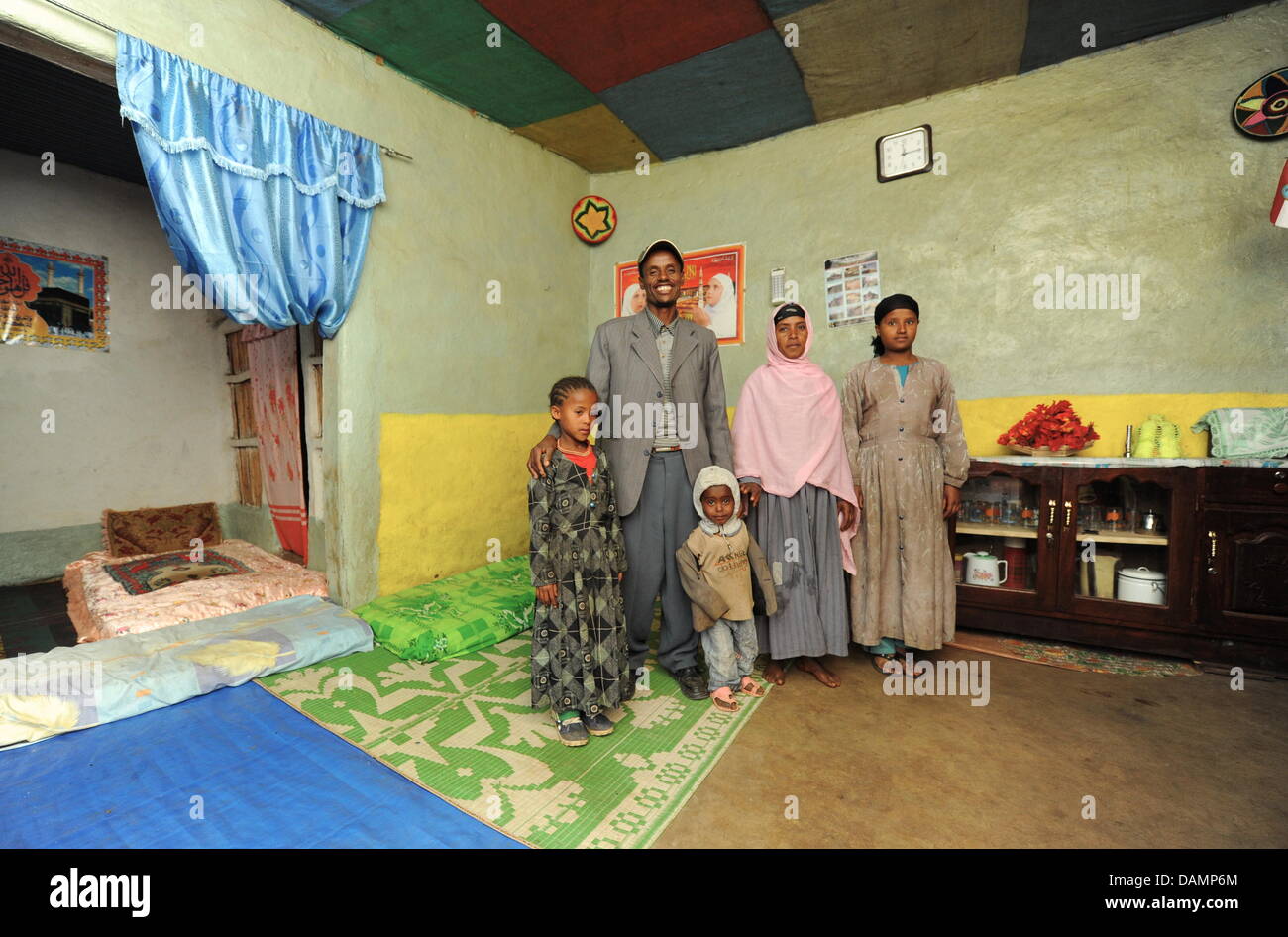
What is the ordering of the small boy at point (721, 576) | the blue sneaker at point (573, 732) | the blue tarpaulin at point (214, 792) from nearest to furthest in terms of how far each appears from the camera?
1. the blue tarpaulin at point (214, 792)
2. the blue sneaker at point (573, 732)
3. the small boy at point (721, 576)

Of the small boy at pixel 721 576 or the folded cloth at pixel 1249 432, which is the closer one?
the small boy at pixel 721 576

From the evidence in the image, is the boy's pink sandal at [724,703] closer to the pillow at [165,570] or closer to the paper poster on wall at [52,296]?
the pillow at [165,570]

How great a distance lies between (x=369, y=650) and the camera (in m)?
3.02

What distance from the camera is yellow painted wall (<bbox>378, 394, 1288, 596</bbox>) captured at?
3.20 m

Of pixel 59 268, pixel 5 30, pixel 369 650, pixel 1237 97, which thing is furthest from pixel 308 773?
pixel 1237 97

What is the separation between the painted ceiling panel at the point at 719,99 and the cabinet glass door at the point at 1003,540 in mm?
2836

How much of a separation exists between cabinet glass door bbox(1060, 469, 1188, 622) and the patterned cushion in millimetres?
3150

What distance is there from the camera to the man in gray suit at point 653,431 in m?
2.46

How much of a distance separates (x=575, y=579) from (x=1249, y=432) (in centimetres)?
348

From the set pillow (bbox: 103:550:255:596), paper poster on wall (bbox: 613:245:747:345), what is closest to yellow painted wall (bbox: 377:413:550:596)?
pillow (bbox: 103:550:255:596)

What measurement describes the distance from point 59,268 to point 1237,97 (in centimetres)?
790

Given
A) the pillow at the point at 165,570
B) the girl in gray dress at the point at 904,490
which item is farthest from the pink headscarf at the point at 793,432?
the pillow at the point at 165,570

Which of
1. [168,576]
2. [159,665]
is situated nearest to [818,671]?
[159,665]

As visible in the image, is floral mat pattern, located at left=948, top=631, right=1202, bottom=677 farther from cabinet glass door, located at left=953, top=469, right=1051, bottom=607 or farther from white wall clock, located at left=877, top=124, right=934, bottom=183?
white wall clock, located at left=877, top=124, right=934, bottom=183
